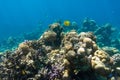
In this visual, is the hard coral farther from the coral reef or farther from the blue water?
the blue water

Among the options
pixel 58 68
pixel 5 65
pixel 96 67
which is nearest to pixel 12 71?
pixel 5 65

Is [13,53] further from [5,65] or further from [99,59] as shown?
[99,59]

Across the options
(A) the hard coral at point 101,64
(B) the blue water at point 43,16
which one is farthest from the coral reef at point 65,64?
(B) the blue water at point 43,16

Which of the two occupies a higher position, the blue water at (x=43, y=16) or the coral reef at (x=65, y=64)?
the blue water at (x=43, y=16)

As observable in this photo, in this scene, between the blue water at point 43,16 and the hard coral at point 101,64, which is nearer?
the hard coral at point 101,64

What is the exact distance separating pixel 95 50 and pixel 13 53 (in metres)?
2.86

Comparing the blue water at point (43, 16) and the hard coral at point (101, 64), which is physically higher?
the blue water at point (43, 16)

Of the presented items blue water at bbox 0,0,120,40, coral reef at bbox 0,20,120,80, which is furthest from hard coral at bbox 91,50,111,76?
blue water at bbox 0,0,120,40

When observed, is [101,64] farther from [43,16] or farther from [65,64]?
[43,16]

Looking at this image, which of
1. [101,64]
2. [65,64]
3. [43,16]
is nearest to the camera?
[101,64]

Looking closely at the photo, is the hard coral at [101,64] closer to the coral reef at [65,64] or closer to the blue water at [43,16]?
the coral reef at [65,64]

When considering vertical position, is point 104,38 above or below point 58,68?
above

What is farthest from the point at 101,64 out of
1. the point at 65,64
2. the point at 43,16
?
the point at 43,16

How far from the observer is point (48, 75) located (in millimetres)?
6816
